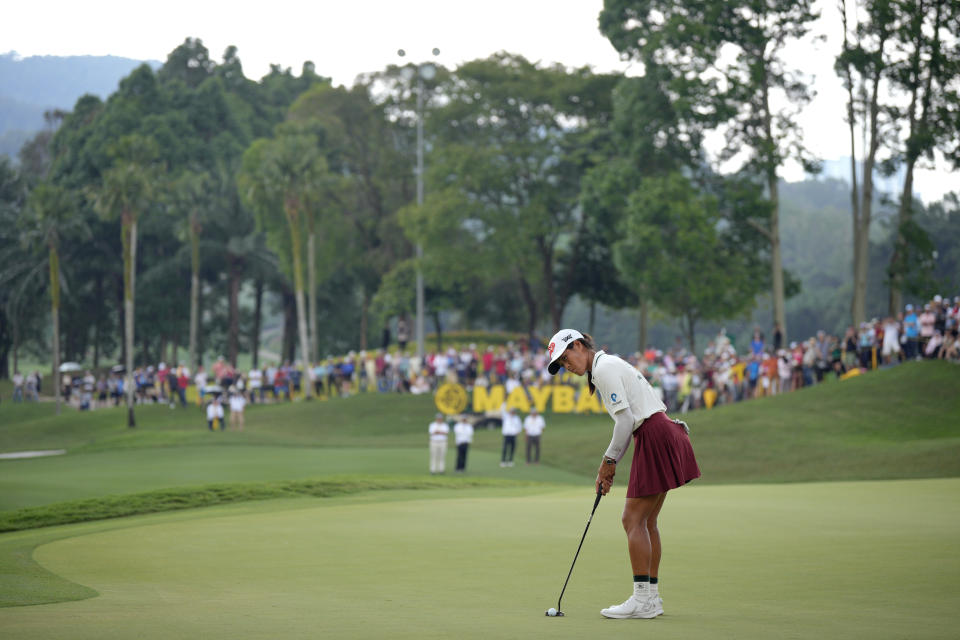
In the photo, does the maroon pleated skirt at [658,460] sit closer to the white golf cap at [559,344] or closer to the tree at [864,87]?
the white golf cap at [559,344]

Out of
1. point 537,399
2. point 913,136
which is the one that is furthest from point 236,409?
point 913,136

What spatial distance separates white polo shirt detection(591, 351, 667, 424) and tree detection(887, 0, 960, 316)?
136 feet

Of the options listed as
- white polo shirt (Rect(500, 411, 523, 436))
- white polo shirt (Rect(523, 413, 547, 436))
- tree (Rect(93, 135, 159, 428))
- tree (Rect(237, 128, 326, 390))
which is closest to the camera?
white polo shirt (Rect(500, 411, 523, 436))

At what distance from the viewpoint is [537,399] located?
4591 centimetres

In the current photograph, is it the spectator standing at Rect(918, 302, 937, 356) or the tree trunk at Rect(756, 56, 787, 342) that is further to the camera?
the tree trunk at Rect(756, 56, 787, 342)

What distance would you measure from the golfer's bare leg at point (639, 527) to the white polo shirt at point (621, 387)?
591 millimetres

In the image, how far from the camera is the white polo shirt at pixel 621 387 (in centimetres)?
798

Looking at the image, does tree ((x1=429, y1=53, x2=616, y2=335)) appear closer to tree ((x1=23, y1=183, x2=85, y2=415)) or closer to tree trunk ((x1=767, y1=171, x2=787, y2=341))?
tree trunk ((x1=767, y1=171, x2=787, y2=341))

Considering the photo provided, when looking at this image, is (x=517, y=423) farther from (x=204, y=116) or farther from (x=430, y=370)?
(x=204, y=116)

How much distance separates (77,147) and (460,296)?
1287 inches

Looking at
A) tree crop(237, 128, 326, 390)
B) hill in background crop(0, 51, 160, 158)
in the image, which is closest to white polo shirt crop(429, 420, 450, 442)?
tree crop(237, 128, 326, 390)

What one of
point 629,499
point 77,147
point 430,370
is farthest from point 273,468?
point 77,147

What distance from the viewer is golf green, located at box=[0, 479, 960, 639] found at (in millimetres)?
7023

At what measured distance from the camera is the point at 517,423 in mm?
33500
